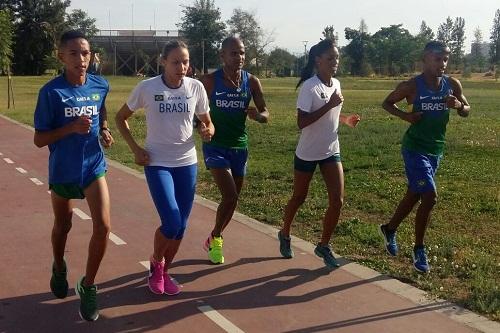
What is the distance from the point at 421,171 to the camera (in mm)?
5906

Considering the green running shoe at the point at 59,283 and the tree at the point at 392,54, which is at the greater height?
the tree at the point at 392,54

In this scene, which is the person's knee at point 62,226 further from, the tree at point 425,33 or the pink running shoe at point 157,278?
the tree at point 425,33

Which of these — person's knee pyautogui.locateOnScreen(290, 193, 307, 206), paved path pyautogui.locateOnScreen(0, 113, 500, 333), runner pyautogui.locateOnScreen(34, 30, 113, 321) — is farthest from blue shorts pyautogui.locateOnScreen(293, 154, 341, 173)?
runner pyautogui.locateOnScreen(34, 30, 113, 321)

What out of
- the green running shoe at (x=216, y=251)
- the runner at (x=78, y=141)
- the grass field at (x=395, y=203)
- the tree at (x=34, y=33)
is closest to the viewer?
the runner at (x=78, y=141)

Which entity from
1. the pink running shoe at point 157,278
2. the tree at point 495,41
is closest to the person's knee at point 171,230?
the pink running shoe at point 157,278

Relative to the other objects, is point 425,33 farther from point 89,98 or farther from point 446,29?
point 89,98

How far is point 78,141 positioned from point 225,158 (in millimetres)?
1656

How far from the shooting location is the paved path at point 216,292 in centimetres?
466

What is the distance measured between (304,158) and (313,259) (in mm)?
987

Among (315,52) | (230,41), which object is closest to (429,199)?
(315,52)

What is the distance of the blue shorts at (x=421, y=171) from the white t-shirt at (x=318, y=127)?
69 centimetres

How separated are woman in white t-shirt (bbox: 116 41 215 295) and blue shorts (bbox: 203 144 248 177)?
662 millimetres

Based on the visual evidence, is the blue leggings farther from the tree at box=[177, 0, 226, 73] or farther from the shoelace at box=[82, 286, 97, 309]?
the tree at box=[177, 0, 226, 73]

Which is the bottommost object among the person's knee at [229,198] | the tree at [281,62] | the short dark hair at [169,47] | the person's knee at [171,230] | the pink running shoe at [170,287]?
→ the pink running shoe at [170,287]
